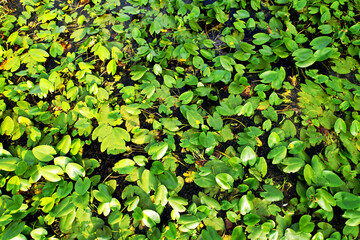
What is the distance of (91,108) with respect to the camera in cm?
173

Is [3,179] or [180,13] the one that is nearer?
[3,179]

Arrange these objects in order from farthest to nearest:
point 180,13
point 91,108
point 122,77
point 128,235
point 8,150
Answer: point 180,13
point 122,77
point 91,108
point 8,150
point 128,235

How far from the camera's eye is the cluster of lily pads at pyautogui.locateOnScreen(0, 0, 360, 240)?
136 centimetres

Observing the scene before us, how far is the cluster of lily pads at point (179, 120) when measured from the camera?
1361mm

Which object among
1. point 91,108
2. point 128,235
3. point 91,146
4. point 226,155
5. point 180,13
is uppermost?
point 180,13

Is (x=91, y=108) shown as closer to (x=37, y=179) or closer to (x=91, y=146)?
(x=91, y=146)

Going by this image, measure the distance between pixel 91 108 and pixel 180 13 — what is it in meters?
1.24

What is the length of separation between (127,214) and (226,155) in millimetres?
750

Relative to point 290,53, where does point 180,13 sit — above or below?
above

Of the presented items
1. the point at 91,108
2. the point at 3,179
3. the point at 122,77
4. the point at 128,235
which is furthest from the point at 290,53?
the point at 3,179

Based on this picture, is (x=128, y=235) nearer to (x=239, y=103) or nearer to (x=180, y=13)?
(x=239, y=103)

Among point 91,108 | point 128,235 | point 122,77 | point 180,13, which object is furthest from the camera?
point 180,13

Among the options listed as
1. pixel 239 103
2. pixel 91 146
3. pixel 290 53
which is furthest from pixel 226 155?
pixel 290 53

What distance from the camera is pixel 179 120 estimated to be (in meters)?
1.74
